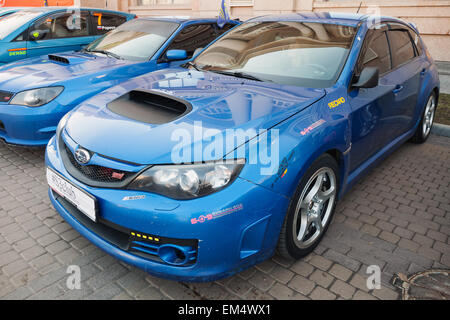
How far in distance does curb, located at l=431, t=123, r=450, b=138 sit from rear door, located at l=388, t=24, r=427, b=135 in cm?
157

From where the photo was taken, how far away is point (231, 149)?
6.96 ft

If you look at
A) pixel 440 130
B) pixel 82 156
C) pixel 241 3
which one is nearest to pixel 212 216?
pixel 82 156

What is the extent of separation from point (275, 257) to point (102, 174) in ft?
4.53

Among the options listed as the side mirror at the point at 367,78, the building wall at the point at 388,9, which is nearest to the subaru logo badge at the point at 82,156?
the side mirror at the point at 367,78

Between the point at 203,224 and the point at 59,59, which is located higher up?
the point at 59,59

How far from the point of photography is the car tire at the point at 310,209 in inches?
93.7

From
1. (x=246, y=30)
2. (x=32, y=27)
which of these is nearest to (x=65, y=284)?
(x=246, y=30)

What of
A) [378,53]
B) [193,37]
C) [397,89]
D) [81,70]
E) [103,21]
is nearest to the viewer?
[378,53]

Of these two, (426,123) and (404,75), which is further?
(426,123)

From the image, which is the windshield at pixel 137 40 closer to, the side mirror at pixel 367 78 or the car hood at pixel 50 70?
the car hood at pixel 50 70

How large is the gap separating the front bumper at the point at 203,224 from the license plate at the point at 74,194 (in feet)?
0.14

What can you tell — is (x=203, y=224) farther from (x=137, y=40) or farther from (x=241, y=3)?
(x=241, y=3)

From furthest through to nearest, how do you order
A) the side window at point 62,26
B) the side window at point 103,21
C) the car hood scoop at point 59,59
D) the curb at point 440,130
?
1. the side window at point 103,21
2. the side window at point 62,26
3. the curb at point 440,130
4. the car hood scoop at point 59,59

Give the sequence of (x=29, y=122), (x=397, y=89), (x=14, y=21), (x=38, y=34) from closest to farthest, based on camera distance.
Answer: (x=397, y=89)
(x=29, y=122)
(x=38, y=34)
(x=14, y=21)
